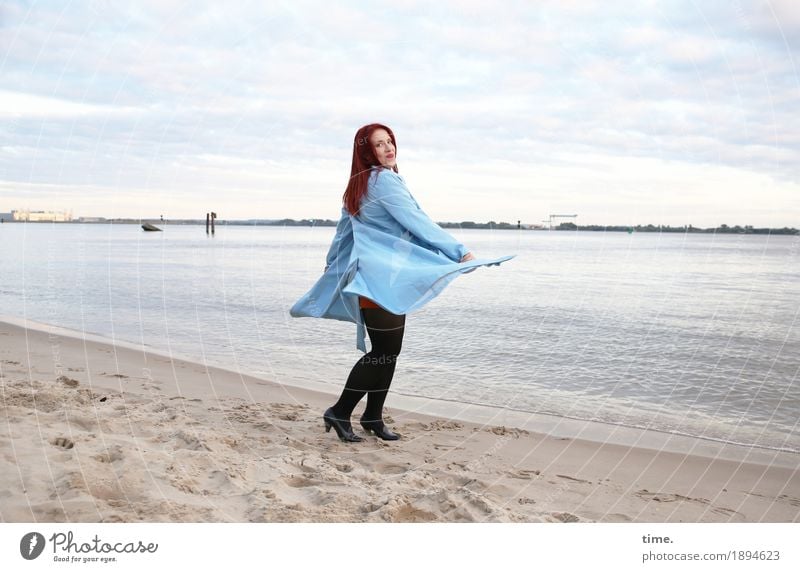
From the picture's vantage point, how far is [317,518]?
3416mm

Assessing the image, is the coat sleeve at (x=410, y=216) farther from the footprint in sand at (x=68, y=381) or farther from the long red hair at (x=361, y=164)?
the footprint in sand at (x=68, y=381)

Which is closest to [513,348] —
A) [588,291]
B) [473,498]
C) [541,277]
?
[473,498]

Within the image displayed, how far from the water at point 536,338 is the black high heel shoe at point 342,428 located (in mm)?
2199

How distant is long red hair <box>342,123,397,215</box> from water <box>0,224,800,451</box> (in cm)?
293

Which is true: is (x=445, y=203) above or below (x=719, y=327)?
above

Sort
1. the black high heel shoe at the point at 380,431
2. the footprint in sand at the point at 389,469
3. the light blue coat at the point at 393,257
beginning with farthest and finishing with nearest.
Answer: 1. the black high heel shoe at the point at 380,431
2. the light blue coat at the point at 393,257
3. the footprint in sand at the point at 389,469

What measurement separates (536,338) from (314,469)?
739cm

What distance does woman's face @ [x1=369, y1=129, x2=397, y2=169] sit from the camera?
4828 millimetres

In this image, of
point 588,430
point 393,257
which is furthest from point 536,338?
point 393,257

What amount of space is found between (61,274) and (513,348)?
17.4m

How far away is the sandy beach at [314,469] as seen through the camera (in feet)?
11.5

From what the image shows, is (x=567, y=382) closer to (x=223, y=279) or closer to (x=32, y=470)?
(x=32, y=470)

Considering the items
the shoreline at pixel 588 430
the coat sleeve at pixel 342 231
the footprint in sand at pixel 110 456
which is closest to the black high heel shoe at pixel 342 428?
the coat sleeve at pixel 342 231
